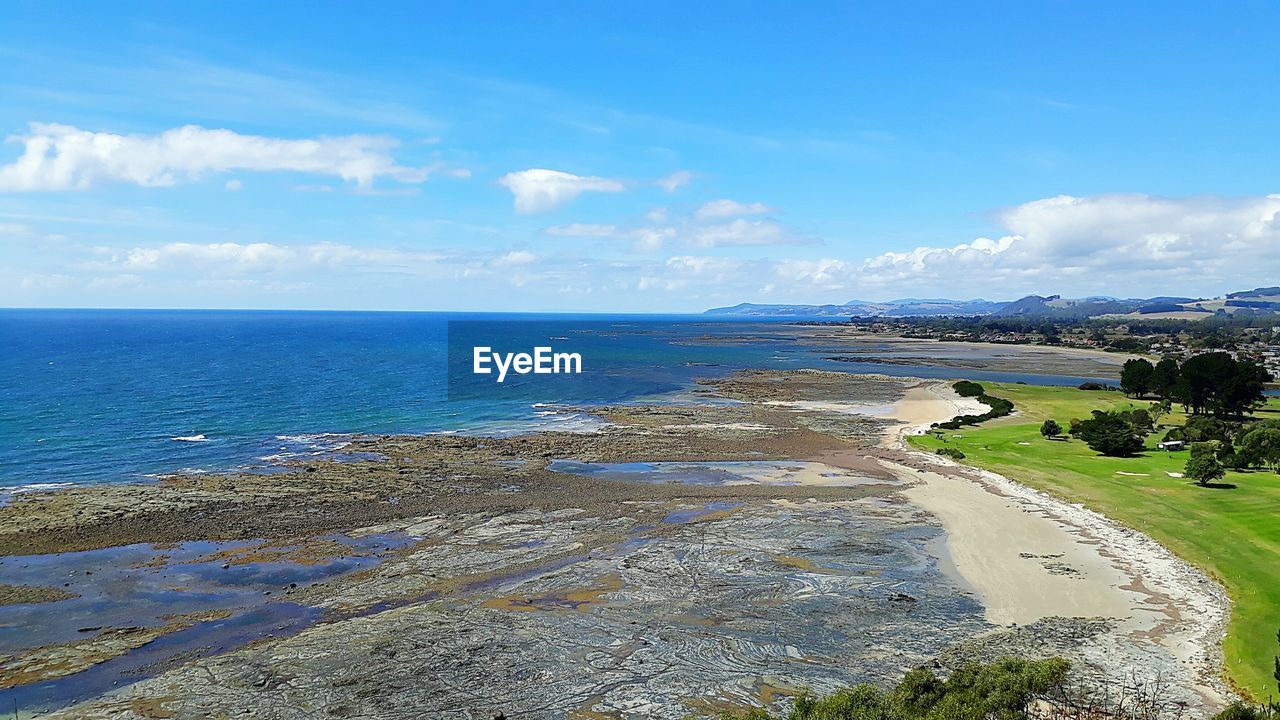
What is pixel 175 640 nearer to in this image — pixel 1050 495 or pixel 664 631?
pixel 664 631

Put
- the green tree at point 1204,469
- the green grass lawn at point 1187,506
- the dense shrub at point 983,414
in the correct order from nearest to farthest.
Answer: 1. the green grass lawn at point 1187,506
2. the green tree at point 1204,469
3. the dense shrub at point 983,414

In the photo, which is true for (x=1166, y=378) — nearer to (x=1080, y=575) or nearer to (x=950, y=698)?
(x=1080, y=575)

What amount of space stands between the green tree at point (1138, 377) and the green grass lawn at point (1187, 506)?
2199 centimetres

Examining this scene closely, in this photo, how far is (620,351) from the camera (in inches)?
7160

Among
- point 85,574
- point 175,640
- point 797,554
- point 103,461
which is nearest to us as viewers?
point 175,640

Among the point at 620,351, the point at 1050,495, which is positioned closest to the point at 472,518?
the point at 1050,495

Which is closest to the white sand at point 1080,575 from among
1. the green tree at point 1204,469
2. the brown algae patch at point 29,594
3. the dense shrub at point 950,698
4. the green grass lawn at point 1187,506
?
the green grass lawn at point 1187,506

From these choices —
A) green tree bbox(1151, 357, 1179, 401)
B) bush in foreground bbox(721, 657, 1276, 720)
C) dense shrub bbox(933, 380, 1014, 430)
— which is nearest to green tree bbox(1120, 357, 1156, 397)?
green tree bbox(1151, 357, 1179, 401)

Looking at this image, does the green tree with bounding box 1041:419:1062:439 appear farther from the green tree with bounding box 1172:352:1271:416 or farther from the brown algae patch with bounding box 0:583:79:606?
the brown algae patch with bounding box 0:583:79:606

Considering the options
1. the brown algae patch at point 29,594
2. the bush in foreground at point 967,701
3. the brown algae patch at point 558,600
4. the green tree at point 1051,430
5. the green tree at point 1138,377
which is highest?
the green tree at point 1138,377

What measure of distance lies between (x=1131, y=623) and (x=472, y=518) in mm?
30088

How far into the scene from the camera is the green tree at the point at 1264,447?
154ft

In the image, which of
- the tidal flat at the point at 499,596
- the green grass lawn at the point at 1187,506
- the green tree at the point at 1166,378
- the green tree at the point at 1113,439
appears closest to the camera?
the tidal flat at the point at 499,596

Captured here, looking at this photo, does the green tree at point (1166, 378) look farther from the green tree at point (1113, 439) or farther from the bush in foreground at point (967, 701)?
the bush in foreground at point (967, 701)
